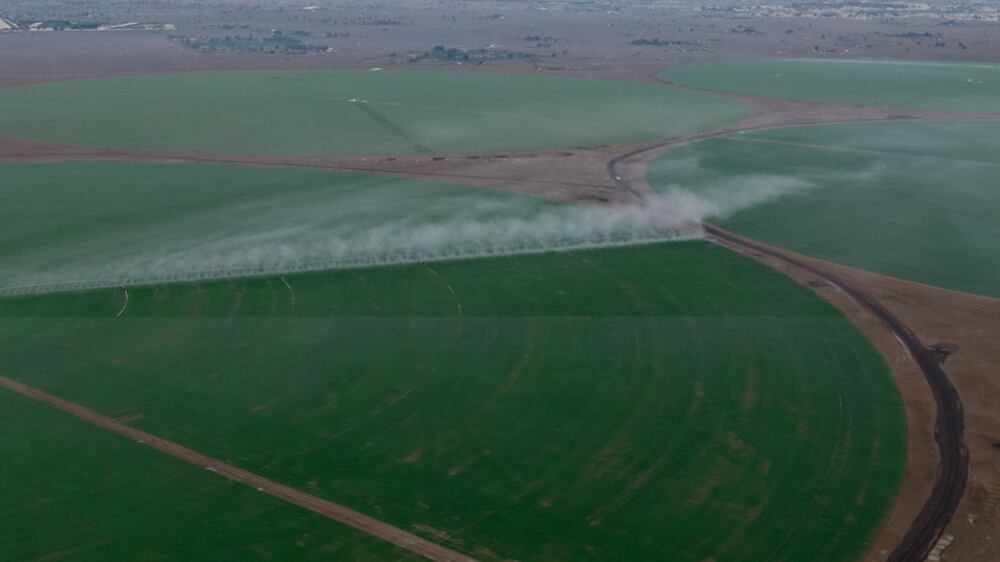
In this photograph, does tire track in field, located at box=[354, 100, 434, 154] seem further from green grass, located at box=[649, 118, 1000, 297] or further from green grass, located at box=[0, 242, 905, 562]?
green grass, located at box=[0, 242, 905, 562]

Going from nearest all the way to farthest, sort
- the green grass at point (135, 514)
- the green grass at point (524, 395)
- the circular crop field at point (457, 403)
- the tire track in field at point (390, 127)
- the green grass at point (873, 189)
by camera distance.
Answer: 1. the green grass at point (135, 514)
2. the circular crop field at point (457, 403)
3. the green grass at point (524, 395)
4. the green grass at point (873, 189)
5. the tire track in field at point (390, 127)

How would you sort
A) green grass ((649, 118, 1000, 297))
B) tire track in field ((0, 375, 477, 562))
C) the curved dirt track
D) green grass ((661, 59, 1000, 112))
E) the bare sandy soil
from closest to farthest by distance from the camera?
tire track in field ((0, 375, 477, 562)), the curved dirt track, the bare sandy soil, green grass ((649, 118, 1000, 297)), green grass ((661, 59, 1000, 112))

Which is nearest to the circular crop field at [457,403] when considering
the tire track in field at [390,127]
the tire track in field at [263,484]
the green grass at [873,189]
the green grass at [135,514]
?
the green grass at [135,514]

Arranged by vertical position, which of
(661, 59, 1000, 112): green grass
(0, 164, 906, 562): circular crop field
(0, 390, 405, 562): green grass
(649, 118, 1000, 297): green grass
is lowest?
(0, 390, 405, 562): green grass

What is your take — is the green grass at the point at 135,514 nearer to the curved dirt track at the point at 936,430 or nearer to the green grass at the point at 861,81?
the curved dirt track at the point at 936,430

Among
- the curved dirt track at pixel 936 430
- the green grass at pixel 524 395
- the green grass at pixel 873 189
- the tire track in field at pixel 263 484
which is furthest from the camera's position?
the green grass at pixel 873 189

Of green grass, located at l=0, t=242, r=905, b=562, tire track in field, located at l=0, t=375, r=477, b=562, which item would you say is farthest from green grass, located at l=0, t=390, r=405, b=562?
green grass, located at l=0, t=242, r=905, b=562

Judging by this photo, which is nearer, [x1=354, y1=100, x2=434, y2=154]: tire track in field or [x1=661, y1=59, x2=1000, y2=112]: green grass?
[x1=354, y1=100, x2=434, y2=154]: tire track in field

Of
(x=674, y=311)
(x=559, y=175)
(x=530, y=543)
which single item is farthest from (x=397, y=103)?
(x=530, y=543)
